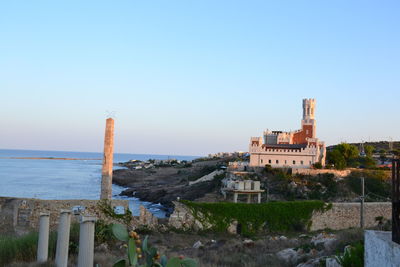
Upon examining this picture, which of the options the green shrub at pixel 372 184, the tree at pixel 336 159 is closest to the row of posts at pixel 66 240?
the green shrub at pixel 372 184

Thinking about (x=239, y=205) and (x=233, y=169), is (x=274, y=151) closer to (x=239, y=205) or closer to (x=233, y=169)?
(x=233, y=169)

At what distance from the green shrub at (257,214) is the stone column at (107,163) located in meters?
4.66

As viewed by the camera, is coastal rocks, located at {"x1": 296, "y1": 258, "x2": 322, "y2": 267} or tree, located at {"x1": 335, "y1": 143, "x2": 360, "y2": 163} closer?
coastal rocks, located at {"x1": 296, "y1": 258, "x2": 322, "y2": 267}

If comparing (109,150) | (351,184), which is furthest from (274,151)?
(109,150)

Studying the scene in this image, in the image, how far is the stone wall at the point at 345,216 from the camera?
26.9m

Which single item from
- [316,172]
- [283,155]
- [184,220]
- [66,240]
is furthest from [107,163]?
[283,155]

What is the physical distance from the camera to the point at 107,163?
25.5 meters

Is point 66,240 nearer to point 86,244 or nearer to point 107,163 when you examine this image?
point 86,244

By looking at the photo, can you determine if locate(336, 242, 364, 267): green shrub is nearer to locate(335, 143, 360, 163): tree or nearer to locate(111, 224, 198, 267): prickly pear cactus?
locate(111, 224, 198, 267): prickly pear cactus

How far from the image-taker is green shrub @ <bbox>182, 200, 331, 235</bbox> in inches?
981

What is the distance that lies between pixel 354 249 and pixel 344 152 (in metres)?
48.7

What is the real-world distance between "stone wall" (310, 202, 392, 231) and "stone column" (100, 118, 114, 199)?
13.1 m

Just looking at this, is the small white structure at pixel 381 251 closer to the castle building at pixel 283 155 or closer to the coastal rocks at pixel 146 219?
the coastal rocks at pixel 146 219

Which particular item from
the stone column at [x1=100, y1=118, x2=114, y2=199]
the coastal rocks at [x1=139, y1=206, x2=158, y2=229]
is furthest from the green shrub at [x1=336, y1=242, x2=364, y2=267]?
the stone column at [x1=100, y1=118, x2=114, y2=199]
